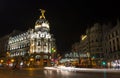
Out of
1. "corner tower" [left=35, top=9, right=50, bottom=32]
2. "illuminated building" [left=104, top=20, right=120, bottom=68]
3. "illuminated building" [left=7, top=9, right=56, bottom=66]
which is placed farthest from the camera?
"corner tower" [left=35, top=9, right=50, bottom=32]

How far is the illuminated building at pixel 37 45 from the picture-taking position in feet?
413

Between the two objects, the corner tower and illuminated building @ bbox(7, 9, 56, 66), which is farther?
the corner tower

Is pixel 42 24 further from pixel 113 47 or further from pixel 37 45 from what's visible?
pixel 113 47

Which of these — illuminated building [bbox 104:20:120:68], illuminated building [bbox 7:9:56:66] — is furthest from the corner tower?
illuminated building [bbox 104:20:120:68]

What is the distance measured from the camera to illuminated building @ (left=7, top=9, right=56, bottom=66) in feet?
413

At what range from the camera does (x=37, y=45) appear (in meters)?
129

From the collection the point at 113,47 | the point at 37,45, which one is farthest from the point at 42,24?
the point at 113,47

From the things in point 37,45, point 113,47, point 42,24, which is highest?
point 42,24

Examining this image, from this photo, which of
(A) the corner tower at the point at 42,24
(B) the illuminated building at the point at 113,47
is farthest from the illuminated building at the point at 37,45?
(B) the illuminated building at the point at 113,47

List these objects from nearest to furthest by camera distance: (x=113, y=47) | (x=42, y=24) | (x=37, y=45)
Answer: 1. (x=113, y=47)
2. (x=37, y=45)
3. (x=42, y=24)

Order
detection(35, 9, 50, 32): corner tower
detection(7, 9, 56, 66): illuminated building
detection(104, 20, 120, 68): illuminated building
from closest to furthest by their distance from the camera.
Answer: detection(104, 20, 120, 68): illuminated building < detection(7, 9, 56, 66): illuminated building < detection(35, 9, 50, 32): corner tower

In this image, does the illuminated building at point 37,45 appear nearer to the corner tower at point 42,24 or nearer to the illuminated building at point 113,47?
the corner tower at point 42,24

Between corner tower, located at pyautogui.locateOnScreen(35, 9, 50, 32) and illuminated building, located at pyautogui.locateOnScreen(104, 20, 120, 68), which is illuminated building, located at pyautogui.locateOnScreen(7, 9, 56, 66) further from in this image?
illuminated building, located at pyautogui.locateOnScreen(104, 20, 120, 68)

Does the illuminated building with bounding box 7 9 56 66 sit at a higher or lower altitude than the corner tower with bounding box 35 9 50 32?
lower
